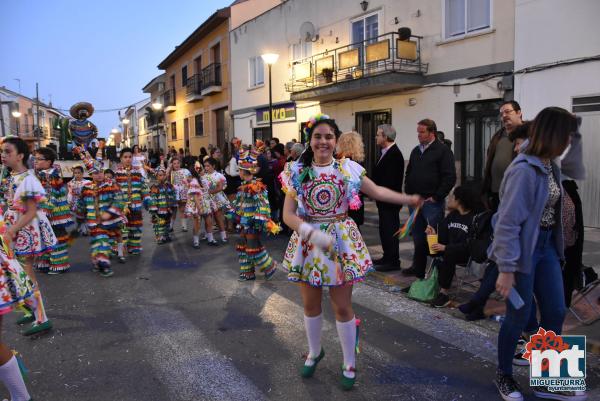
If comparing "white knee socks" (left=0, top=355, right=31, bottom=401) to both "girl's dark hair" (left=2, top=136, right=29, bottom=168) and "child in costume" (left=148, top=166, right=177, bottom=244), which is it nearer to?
→ "girl's dark hair" (left=2, top=136, right=29, bottom=168)

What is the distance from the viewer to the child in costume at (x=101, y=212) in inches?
282

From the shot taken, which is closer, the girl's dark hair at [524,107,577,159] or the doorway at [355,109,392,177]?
the girl's dark hair at [524,107,577,159]

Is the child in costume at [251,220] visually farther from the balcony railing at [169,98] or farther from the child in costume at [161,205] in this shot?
the balcony railing at [169,98]

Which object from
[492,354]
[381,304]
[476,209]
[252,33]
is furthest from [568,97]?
[252,33]

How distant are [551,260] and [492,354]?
1.23 m

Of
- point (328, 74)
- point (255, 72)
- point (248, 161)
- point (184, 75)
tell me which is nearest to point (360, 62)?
point (328, 74)

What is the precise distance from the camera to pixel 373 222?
1122cm

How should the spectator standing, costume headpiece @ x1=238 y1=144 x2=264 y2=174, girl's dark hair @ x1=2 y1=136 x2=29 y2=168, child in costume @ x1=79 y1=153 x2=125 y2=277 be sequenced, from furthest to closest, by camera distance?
child in costume @ x1=79 y1=153 x2=125 y2=277
costume headpiece @ x1=238 y1=144 x2=264 y2=174
the spectator standing
girl's dark hair @ x1=2 y1=136 x2=29 y2=168

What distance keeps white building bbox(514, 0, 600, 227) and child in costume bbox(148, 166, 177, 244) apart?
7479 mm

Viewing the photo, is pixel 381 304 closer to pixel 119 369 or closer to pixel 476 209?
pixel 476 209

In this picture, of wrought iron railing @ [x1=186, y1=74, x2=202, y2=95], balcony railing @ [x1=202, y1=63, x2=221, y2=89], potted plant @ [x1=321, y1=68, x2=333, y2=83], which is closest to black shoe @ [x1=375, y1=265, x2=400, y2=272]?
potted plant @ [x1=321, y1=68, x2=333, y2=83]

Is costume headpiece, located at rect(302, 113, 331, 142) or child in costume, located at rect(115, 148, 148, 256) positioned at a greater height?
costume headpiece, located at rect(302, 113, 331, 142)

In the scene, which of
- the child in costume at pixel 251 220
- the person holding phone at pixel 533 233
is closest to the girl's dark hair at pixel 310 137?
the person holding phone at pixel 533 233

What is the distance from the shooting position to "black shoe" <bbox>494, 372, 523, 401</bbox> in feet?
10.7
